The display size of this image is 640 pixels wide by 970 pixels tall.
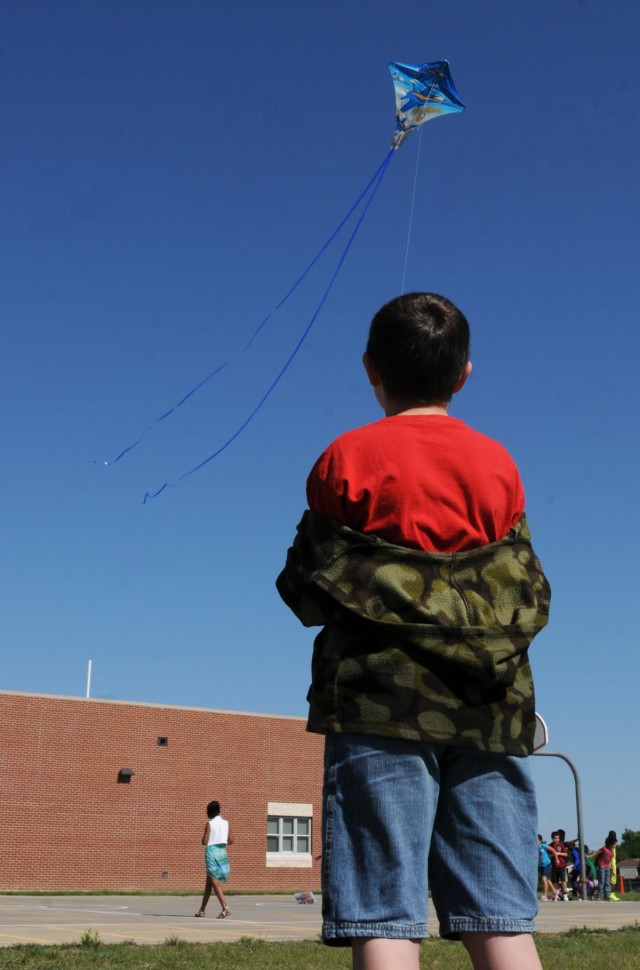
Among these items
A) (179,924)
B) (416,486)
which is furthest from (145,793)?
(416,486)

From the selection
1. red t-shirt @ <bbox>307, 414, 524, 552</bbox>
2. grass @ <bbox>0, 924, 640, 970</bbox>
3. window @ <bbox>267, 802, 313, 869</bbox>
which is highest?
window @ <bbox>267, 802, 313, 869</bbox>

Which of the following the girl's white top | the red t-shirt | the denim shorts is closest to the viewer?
the denim shorts

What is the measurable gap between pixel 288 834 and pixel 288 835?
4cm

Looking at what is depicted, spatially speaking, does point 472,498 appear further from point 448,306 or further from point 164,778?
point 164,778

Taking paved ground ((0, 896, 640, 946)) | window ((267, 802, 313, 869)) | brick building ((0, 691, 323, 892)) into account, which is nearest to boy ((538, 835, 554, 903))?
paved ground ((0, 896, 640, 946))

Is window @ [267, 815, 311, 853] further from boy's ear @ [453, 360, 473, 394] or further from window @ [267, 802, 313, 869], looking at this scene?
boy's ear @ [453, 360, 473, 394]

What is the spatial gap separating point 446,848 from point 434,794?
0.44 ft

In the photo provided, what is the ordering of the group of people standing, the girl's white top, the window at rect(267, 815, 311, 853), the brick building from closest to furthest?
the girl's white top → the group of people standing → the brick building → the window at rect(267, 815, 311, 853)

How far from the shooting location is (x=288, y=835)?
3962 centimetres

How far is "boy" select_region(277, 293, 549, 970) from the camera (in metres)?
2.32

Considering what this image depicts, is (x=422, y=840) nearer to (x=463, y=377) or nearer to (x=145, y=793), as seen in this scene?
(x=463, y=377)

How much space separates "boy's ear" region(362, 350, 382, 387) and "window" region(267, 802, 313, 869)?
1498 inches

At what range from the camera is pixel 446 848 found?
8.00ft

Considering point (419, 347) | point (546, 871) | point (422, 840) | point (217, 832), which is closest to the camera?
point (422, 840)
